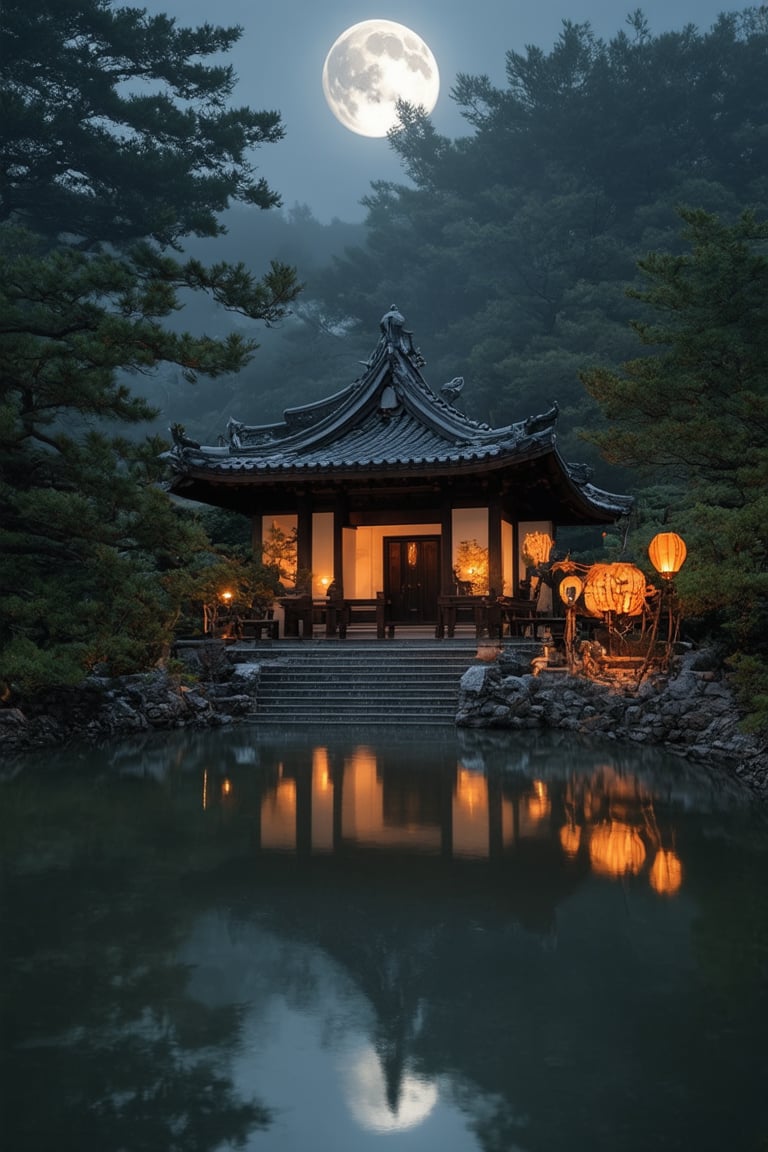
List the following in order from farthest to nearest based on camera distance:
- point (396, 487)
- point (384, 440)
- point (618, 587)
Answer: point (384, 440) → point (396, 487) → point (618, 587)

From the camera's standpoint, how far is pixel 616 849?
22.6 feet

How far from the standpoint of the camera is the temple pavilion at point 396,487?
20.8 m

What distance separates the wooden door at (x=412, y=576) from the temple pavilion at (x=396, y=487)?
3 centimetres

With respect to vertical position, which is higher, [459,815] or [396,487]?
[396,487]

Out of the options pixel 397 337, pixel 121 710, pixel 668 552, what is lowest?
pixel 121 710

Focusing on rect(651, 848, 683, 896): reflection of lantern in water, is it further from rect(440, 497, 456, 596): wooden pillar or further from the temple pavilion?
rect(440, 497, 456, 596): wooden pillar

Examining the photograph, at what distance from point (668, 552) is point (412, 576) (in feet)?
36.5

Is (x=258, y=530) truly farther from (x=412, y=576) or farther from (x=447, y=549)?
(x=447, y=549)

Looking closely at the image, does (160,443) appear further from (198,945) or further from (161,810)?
(198,945)

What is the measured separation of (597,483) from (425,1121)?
36.8 m

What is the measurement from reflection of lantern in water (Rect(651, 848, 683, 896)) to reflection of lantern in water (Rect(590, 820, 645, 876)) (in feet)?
0.37

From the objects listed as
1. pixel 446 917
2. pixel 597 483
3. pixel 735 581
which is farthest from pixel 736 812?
pixel 597 483

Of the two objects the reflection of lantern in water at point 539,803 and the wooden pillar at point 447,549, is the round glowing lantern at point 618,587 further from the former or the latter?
the wooden pillar at point 447,549

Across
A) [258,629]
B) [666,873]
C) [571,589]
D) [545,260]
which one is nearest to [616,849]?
[666,873]
